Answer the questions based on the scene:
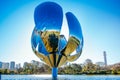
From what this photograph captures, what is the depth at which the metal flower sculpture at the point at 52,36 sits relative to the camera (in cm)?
1983

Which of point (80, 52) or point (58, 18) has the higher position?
point (58, 18)

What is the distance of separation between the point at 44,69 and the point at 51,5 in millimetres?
83101

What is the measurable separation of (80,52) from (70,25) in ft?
10.3

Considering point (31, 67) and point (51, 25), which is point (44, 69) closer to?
point (31, 67)

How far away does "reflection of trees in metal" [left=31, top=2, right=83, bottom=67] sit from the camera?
19828 mm

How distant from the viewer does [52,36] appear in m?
20.2

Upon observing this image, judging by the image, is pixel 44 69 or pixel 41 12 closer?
pixel 41 12

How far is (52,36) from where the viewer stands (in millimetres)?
20234

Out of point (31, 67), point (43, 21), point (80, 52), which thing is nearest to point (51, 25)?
point (43, 21)

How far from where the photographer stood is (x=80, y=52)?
21250 mm

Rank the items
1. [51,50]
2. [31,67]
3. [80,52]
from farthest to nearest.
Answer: [31,67]
[80,52]
[51,50]

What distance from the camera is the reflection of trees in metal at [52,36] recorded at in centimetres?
1983

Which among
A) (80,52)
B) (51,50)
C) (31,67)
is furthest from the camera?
(31,67)

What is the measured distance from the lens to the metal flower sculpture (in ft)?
65.1
